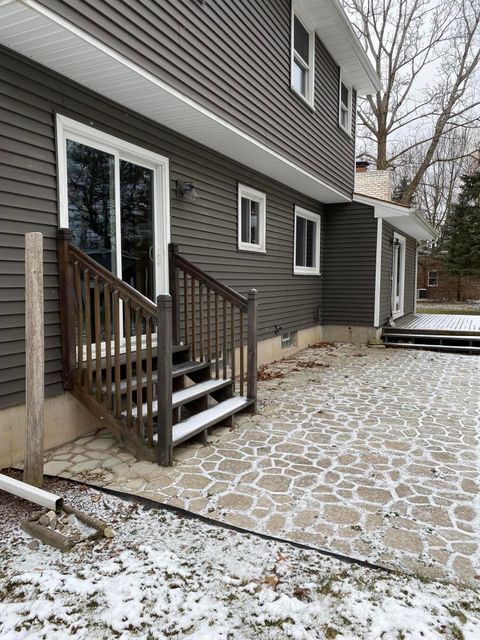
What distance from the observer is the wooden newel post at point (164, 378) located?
3.23 m

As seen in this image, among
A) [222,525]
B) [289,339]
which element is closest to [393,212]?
[289,339]

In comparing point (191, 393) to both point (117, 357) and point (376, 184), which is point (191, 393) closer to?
point (117, 357)

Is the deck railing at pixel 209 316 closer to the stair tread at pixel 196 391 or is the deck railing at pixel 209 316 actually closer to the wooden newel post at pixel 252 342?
the wooden newel post at pixel 252 342

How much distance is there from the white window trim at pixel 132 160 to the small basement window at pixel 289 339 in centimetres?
388

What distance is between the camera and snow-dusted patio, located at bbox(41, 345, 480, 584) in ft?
8.22

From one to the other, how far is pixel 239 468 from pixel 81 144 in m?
3.18

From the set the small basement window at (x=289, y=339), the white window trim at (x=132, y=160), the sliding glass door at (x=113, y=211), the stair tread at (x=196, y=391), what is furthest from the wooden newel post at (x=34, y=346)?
the small basement window at (x=289, y=339)

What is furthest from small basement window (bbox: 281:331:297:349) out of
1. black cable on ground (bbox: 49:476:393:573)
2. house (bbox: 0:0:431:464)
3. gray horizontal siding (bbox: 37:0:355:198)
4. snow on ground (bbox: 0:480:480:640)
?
snow on ground (bbox: 0:480:480:640)

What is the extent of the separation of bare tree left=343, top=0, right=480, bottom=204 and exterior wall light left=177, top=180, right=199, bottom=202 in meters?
15.5

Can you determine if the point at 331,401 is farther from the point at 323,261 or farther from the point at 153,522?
the point at 323,261

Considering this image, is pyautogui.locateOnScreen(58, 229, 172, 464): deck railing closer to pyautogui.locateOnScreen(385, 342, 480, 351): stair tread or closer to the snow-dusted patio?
the snow-dusted patio

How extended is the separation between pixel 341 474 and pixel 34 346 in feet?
7.91

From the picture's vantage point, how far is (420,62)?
61.1 ft

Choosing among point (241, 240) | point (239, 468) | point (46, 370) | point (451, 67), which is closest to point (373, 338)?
point (241, 240)
